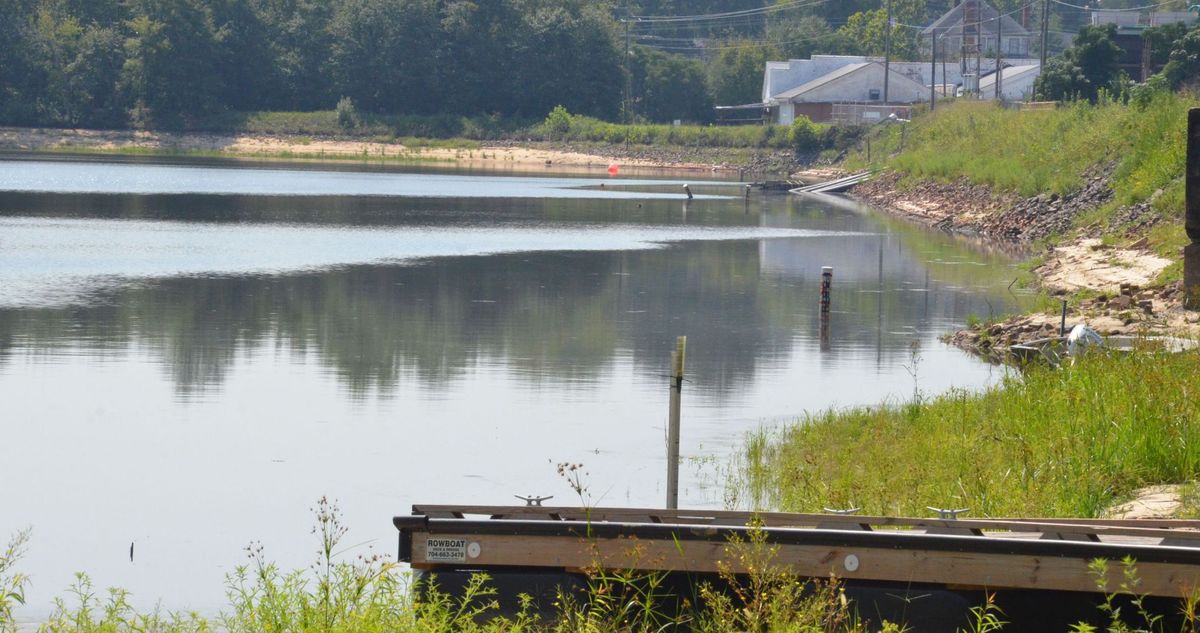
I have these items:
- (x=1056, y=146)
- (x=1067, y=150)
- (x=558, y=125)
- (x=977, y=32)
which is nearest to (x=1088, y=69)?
(x=1056, y=146)

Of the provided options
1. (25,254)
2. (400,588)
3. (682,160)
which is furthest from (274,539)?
(682,160)

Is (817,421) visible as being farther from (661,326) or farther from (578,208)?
(578,208)

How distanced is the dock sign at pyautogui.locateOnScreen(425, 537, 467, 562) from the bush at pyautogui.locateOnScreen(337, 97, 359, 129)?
104607 mm

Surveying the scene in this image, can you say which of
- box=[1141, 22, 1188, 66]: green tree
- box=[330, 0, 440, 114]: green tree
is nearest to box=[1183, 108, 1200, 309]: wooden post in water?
box=[1141, 22, 1188, 66]: green tree

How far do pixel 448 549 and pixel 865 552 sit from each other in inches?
88.8

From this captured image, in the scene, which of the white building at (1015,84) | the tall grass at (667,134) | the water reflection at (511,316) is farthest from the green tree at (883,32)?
the water reflection at (511,316)

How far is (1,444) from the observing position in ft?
53.3

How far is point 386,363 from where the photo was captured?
2184 cm

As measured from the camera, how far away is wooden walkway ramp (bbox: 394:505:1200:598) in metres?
8.40

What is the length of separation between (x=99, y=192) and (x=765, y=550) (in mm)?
57429

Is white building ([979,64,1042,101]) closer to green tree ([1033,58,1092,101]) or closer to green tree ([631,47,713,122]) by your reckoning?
green tree ([631,47,713,122])

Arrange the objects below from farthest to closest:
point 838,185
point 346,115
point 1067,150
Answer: point 346,115 → point 838,185 → point 1067,150

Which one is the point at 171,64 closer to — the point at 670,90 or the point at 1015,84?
the point at 670,90

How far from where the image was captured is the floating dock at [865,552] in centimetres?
840
